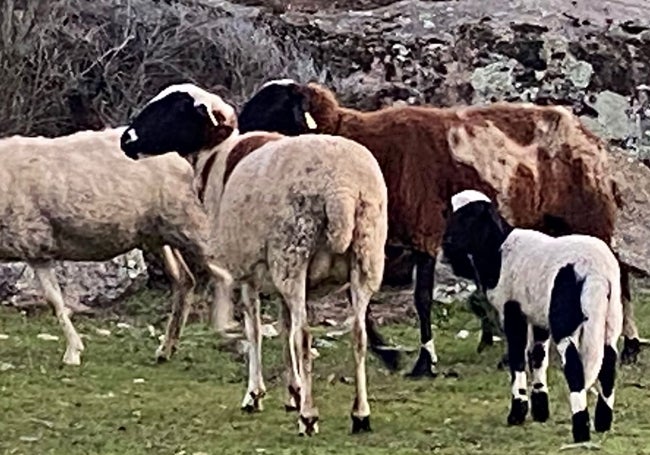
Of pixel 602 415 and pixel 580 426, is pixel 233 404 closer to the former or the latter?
pixel 602 415

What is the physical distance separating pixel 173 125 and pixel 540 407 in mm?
2937

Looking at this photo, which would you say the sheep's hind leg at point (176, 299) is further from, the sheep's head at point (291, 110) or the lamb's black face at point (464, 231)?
the lamb's black face at point (464, 231)

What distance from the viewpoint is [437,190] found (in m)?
13.2

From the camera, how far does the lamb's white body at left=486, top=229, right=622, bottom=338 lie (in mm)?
9406

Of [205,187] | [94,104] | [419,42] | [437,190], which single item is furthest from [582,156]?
[94,104]

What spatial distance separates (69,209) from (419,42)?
19.7 ft

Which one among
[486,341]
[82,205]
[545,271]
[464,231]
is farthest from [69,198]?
[545,271]

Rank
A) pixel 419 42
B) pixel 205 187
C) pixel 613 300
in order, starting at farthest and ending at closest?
pixel 419 42 < pixel 205 187 < pixel 613 300

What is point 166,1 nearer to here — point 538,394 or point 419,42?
point 419,42

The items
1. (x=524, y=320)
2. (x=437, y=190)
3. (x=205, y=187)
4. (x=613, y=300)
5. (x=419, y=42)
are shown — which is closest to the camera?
(x=613, y=300)

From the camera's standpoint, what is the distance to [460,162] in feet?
43.7

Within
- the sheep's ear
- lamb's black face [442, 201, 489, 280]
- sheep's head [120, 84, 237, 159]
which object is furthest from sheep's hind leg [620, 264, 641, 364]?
the sheep's ear

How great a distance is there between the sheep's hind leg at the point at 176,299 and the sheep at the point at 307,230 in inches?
119

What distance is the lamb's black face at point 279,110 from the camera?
1327cm
